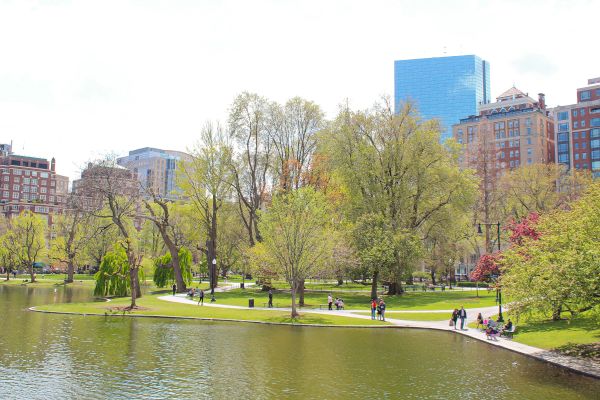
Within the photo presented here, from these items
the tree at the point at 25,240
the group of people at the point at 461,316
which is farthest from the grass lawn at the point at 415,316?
the tree at the point at 25,240

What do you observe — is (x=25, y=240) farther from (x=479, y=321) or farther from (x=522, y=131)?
(x=522, y=131)

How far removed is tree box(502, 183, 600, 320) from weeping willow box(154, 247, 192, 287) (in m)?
44.9

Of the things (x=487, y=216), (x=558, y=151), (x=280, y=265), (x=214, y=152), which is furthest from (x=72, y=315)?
(x=558, y=151)

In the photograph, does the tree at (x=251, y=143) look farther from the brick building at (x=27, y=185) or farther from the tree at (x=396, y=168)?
the brick building at (x=27, y=185)

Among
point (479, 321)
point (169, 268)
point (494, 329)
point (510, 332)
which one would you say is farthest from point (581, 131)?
point (494, 329)

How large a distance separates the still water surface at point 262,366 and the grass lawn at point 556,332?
2.98 meters

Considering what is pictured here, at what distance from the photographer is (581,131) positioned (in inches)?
5172

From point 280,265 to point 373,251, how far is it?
40.2 ft

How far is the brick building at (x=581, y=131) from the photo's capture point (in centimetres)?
12925

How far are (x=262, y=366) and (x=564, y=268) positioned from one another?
14265 millimetres

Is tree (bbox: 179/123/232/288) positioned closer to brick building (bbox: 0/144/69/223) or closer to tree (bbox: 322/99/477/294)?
tree (bbox: 322/99/477/294)

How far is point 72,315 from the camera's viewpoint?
131ft

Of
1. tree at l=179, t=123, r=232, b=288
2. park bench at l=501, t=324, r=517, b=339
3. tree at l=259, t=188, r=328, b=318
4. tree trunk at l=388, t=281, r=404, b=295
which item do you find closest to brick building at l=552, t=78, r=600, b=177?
tree trunk at l=388, t=281, r=404, b=295

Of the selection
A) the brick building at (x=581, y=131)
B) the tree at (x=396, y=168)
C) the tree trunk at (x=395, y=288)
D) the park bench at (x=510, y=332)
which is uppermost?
the brick building at (x=581, y=131)
